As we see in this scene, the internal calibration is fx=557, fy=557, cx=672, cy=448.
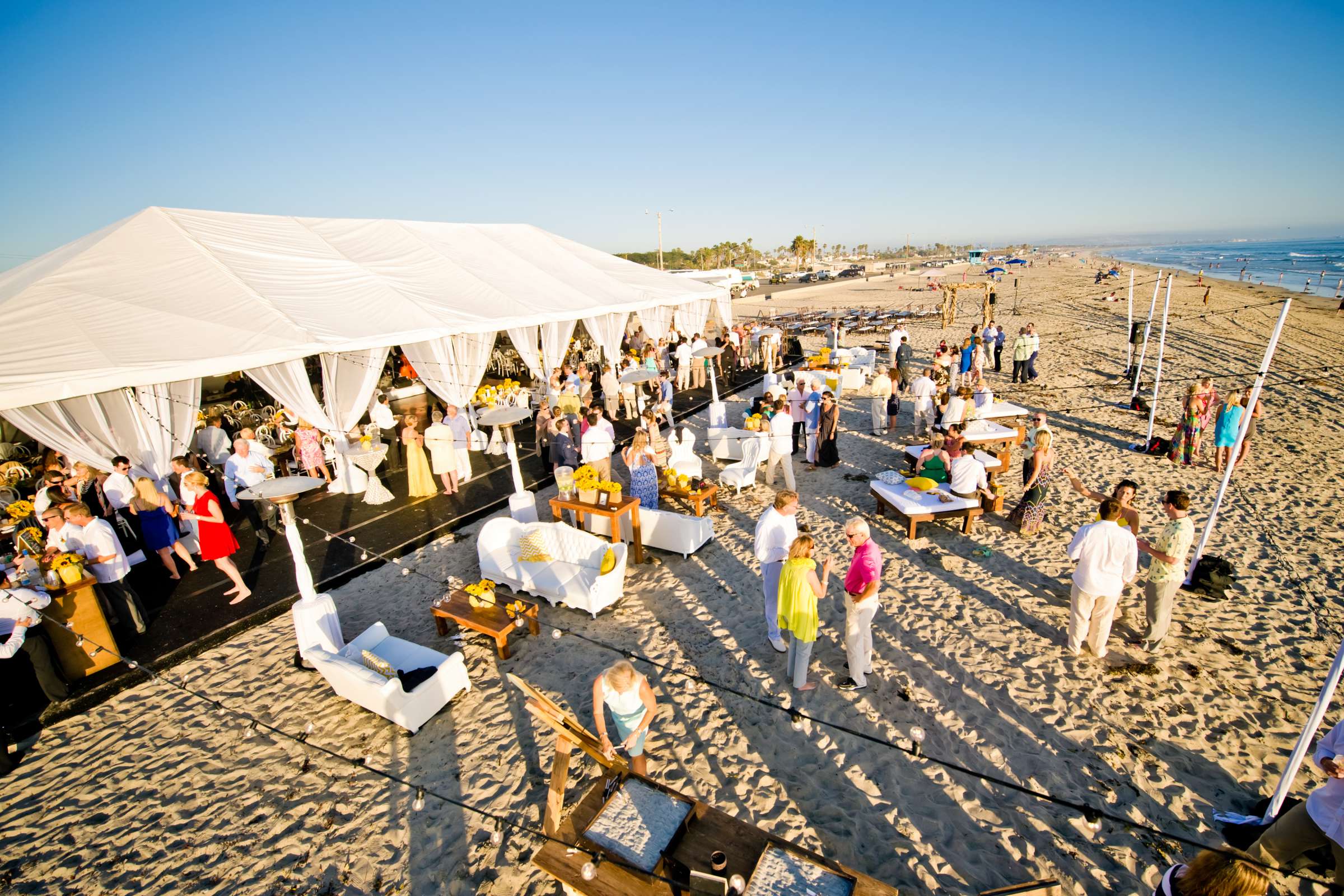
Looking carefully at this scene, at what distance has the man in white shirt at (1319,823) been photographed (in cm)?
279

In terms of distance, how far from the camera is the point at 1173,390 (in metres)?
13.2

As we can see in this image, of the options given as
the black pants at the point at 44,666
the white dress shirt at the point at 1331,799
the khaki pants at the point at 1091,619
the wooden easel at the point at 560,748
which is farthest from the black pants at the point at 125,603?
the white dress shirt at the point at 1331,799

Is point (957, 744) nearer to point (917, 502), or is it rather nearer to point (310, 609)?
point (917, 502)

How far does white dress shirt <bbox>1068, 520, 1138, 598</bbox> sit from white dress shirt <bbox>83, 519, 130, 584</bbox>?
8.87 metres

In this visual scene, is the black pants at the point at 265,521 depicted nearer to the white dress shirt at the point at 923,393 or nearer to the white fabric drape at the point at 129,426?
the white fabric drape at the point at 129,426

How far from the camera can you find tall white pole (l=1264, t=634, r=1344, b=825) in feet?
9.64

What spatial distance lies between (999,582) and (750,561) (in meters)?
2.74

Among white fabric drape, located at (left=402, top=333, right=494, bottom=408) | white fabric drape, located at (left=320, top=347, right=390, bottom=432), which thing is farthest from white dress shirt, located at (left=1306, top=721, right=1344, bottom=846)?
white fabric drape, located at (left=402, top=333, right=494, bottom=408)

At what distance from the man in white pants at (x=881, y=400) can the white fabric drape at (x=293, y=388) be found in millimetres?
10002

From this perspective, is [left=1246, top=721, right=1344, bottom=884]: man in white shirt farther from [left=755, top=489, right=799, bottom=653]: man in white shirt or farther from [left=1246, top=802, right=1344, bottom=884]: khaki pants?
[left=755, top=489, right=799, bottom=653]: man in white shirt

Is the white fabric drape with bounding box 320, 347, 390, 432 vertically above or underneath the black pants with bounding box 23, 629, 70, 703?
above

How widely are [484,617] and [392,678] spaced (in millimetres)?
1013

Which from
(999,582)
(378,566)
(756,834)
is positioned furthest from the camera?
(378,566)

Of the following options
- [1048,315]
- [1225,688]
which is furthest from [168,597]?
[1048,315]
